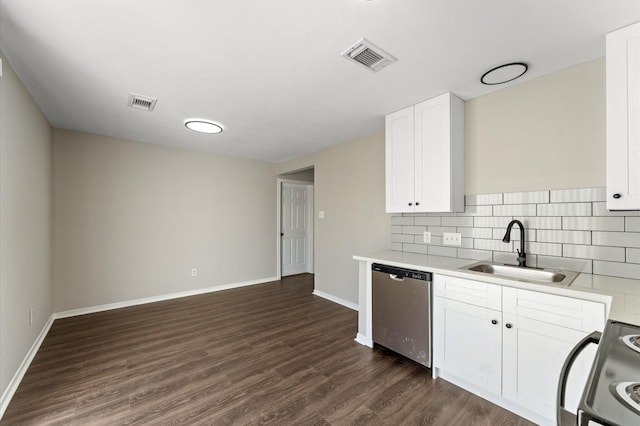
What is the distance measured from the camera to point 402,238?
302cm

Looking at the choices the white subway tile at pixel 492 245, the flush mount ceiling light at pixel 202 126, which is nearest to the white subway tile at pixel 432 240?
the white subway tile at pixel 492 245

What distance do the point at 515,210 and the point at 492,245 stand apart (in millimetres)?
341

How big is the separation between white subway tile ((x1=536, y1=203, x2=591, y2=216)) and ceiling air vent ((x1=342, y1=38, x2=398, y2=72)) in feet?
5.23

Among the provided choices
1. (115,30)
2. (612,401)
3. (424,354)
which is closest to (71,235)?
(115,30)

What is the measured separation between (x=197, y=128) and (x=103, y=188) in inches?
64.8

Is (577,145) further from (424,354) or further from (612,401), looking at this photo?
(612,401)

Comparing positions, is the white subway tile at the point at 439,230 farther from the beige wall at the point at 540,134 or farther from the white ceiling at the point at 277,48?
the white ceiling at the point at 277,48

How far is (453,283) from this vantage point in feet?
6.54

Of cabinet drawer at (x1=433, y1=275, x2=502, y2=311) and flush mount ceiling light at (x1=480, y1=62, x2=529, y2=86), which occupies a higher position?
flush mount ceiling light at (x1=480, y1=62, x2=529, y2=86)

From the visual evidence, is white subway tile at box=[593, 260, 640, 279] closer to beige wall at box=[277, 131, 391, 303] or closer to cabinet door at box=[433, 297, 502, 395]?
cabinet door at box=[433, 297, 502, 395]

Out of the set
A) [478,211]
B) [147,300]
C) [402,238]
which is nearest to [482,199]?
[478,211]

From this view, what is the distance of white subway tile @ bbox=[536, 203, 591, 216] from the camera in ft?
6.17

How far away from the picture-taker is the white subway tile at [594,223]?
175cm

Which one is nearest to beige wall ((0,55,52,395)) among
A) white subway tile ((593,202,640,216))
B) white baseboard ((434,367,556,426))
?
white baseboard ((434,367,556,426))
